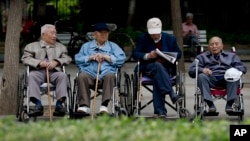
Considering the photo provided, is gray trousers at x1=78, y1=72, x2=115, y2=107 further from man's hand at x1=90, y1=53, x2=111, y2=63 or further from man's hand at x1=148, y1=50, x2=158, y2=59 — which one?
man's hand at x1=148, y1=50, x2=158, y2=59

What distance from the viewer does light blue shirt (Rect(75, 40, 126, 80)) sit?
41.8 feet

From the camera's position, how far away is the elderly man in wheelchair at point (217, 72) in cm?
1257

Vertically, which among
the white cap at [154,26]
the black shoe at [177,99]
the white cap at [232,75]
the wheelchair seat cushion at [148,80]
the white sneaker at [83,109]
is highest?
the white cap at [154,26]

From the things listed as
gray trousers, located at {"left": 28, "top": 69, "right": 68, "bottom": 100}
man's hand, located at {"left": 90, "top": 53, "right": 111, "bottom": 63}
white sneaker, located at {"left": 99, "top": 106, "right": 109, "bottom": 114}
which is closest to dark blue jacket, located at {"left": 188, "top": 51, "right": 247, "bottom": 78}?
man's hand, located at {"left": 90, "top": 53, "right": 111, "bottom": 63}

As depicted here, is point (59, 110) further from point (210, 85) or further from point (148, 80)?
point (210, 85)

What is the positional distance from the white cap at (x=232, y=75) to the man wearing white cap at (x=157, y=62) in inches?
29.0

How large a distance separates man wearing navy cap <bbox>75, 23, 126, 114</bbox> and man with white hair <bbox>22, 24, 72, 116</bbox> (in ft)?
0.81

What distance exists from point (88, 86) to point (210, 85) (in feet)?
5.81

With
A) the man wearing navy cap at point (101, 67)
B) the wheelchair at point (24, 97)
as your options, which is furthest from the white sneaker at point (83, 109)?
the wheelchair at point (24, 97)

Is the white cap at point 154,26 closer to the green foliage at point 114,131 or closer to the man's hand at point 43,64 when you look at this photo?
the man's hand at point 43,64

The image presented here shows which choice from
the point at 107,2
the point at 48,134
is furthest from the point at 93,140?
the point at 107,2

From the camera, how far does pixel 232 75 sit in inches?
493

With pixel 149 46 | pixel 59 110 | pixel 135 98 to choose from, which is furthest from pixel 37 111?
pixel 149 46

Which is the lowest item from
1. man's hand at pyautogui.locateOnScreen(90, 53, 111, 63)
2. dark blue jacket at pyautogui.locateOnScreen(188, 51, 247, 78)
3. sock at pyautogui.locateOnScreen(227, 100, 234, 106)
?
sock at pyautogui.locateOnScreen(227, 100, 234, 106)
